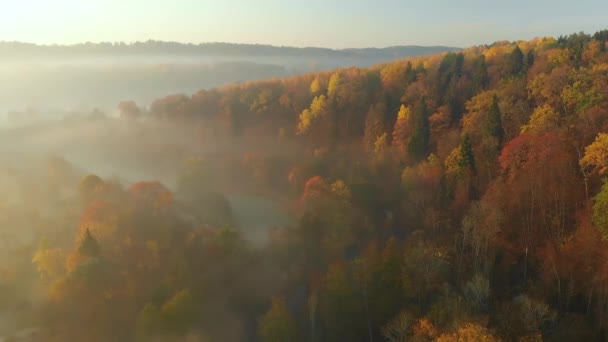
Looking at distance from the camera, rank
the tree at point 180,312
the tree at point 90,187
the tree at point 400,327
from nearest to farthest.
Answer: the tree at point 400,327
the tree at point 180,312
the tree at point 90,187

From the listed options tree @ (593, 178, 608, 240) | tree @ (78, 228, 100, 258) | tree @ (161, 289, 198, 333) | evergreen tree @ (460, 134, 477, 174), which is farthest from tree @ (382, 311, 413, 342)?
tree @ (78, 228, 100, 258)

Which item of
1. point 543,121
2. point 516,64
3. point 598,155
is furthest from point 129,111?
point 598,155

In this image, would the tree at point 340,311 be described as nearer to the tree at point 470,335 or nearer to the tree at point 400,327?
the tree at point 400,327

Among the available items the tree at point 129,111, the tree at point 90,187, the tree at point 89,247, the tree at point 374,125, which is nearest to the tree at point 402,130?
the tree at point 374,125

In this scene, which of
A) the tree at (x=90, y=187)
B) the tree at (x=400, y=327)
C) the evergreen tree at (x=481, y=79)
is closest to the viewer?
the tree at (x=400, y=327)

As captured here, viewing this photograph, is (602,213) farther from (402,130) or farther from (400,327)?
(402,130)
